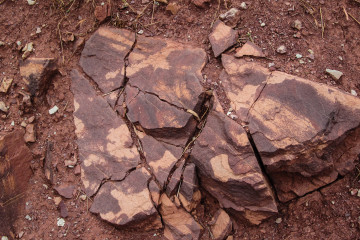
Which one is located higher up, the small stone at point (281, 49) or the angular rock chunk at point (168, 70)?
the small stone at point (281, 49)

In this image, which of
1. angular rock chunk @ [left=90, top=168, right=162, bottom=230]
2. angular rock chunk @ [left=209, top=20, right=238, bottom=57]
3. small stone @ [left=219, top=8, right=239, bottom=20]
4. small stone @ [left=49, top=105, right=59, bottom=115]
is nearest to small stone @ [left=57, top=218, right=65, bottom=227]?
angular rock chunk @ [left=90, top=168, right=162, bottom=230]

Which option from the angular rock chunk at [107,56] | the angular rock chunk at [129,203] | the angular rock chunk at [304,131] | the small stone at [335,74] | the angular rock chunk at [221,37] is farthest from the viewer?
the angular rock chunk at [107,56]

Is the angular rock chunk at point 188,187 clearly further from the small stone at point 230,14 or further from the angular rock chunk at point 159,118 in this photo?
the small stone at point 230,14

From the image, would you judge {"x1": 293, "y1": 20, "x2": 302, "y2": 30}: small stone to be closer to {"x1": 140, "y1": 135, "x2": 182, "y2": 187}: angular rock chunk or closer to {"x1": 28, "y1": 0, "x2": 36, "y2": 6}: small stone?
{"x1": 140, "y1": 135, "x2": 182, "y2": 187}: angular rock chunk

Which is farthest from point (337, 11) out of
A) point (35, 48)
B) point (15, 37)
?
point (15, 37)

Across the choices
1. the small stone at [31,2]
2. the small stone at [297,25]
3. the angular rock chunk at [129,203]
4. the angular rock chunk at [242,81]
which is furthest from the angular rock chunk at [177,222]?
the small stone at [31,2]
